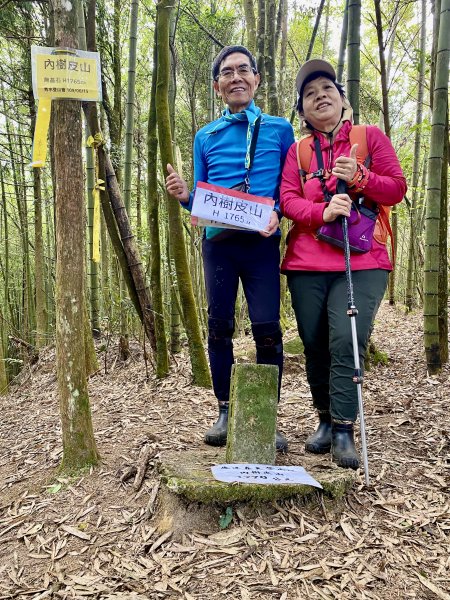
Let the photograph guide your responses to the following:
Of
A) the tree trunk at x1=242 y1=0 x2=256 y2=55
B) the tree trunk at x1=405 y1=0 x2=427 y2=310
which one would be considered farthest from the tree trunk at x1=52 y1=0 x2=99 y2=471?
the tree trunk at x1=405 y1=0 x2=427 y2=310

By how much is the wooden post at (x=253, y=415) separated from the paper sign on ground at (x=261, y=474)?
3.1 inches

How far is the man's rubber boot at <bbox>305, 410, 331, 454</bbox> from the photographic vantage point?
271 centimetres

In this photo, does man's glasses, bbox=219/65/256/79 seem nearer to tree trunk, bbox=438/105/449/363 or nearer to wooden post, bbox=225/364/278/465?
wooden post, bbox=225/364/278/465

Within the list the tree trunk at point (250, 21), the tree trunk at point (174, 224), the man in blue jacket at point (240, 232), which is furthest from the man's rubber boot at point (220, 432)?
the tree trunk at point (250, 21)

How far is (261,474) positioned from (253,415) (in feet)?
0.98

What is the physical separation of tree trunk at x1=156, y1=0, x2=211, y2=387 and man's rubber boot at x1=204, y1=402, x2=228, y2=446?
1297 mm

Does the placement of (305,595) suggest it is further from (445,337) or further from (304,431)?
(445,337)

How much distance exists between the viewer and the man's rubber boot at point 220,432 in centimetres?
283

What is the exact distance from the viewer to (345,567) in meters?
1.83

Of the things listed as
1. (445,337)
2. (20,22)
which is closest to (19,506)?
(445,337)

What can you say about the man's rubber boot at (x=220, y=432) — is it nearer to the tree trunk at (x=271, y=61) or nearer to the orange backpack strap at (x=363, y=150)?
the orange backpack strap at (x=363, y=150)

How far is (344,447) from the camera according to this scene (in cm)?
244

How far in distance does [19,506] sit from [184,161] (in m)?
9.05

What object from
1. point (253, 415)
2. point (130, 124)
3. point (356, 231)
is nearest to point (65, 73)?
point (356, 231)
